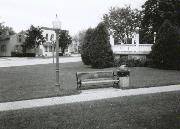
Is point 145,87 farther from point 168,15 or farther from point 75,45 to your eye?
point 75,45

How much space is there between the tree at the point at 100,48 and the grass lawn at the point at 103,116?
1414 cm

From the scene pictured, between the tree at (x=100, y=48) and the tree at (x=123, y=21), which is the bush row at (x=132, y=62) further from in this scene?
the tree at (x=123, y=21)

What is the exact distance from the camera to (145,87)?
13734 millimetres

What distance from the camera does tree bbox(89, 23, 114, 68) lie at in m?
24.2

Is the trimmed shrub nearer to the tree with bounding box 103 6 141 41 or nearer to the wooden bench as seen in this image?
the wooden bench

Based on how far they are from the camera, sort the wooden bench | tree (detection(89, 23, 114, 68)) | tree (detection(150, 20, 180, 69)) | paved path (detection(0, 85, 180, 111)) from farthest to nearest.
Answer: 1. tree (detection(89, 23, 114, 68))
2. tree (detection(150, 20, 180, 69))
3. the wooden bench
4. paved path (detection(0, 85, 180, 111))

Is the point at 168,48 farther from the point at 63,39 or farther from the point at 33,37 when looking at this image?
the point at 63,39

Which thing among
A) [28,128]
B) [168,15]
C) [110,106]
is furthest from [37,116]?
[168,15]

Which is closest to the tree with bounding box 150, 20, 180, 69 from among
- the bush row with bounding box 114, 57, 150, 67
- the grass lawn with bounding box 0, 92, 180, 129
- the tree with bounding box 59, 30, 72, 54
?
the bush row with bounding box 114, 57, 150, 67

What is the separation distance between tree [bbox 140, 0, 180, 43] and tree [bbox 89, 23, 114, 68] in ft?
62.0

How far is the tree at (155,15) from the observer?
40.0 meters

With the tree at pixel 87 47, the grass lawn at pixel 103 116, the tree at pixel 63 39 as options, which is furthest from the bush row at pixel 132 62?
the tree at pixel 63 39

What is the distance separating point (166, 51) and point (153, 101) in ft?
44.9

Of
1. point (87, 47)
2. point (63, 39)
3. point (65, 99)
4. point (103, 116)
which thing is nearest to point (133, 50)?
point (87, 47)
